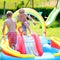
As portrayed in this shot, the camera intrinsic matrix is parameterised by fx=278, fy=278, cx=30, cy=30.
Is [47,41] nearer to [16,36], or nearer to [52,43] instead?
[52,43]

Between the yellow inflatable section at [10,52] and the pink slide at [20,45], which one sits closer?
the yellow inflatable section at [10,52]

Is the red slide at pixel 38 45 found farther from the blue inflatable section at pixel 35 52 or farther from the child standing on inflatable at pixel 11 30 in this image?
the child standing on inflatable at pixel 11 30

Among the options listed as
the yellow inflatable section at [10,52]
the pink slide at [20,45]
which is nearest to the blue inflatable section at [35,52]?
the yellow inflatable section at [10,52]

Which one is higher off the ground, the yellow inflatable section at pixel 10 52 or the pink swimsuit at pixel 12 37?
the pink swimsuit at pixel 12 37

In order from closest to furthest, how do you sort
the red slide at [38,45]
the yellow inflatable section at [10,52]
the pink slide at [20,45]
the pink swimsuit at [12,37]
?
the yellow inflatable section at [10,52]
the pink swimsuit at [12,37]
the pink slide at [20,45]
the red slide at [38,45]

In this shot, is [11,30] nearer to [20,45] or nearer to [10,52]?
[20,45]

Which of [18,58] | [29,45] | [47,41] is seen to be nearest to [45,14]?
[47,41]

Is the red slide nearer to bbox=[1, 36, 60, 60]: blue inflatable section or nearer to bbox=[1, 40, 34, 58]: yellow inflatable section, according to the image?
bbox=[1, 36, 60, 60]: blue inflatable section

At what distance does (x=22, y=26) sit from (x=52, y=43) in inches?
47.1

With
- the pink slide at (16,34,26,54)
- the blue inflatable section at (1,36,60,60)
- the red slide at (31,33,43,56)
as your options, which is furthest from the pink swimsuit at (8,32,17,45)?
the red slide at (31,33,43,56)

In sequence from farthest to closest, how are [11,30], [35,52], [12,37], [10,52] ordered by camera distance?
[35,52] → [11,30] → [12,37] → [10,52]

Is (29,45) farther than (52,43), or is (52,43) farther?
(52,43)

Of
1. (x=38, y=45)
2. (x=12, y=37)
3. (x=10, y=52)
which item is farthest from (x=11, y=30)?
(x=38, y=45)

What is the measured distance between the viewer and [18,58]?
7297 millimetres
